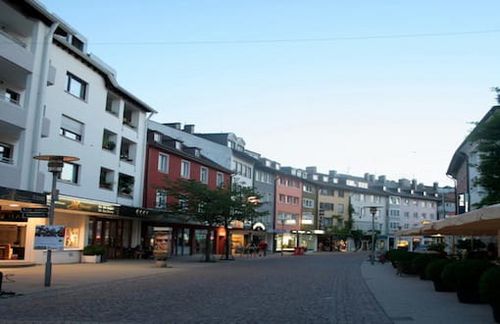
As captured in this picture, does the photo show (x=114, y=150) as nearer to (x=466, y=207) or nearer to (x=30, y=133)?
(x=30, y=133)

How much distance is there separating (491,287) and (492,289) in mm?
39

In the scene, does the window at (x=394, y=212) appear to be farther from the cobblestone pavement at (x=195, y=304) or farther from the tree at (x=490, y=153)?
the cobblestone pavement at (x=195, y=304)

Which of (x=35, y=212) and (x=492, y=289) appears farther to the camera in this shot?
(x=35, y=212)

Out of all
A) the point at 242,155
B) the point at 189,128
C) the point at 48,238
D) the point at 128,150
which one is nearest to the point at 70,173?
the point at 128,150

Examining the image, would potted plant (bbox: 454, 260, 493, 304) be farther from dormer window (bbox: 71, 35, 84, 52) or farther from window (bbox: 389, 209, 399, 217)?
window (bbox: 389, 209, 399, 217)

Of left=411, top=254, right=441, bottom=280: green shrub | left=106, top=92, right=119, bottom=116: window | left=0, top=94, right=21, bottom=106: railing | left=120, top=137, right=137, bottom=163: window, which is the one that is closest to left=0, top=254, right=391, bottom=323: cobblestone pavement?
left=411, top=254, right=441, bottom=280: green shrub

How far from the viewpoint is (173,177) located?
46594 mm

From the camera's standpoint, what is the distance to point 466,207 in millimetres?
48094

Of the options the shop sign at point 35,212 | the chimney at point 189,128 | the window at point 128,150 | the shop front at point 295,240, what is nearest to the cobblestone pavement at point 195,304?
the shop sign at point 35,212

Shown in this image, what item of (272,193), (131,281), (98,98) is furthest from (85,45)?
(272,193)

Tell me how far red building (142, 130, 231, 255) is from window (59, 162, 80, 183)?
820 centimetres

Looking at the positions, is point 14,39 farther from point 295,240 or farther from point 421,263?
point 295,240

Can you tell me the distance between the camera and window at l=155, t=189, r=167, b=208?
1745 inches

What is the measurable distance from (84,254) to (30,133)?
8481 millimetres
